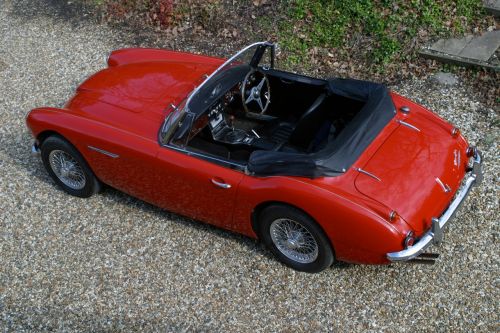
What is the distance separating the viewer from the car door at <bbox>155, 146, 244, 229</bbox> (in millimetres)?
5309

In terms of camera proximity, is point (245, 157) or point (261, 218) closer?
point (261, 218)

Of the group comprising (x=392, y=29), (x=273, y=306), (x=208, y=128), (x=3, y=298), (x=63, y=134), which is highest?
(x=392, y=29)

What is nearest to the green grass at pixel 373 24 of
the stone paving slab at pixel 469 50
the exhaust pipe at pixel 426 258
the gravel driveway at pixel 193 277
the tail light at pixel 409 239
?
the stone paving slab at pixel 469 50

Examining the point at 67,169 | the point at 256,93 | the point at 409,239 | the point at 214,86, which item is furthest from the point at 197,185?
the point at 409,239

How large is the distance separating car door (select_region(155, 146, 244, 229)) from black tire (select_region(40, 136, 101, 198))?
0.93 metres

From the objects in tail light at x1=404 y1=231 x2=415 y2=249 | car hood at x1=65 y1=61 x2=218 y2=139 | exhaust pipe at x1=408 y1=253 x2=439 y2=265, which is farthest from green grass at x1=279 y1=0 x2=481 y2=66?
tail light at x1=404 y1=231 x2=415 y2=249

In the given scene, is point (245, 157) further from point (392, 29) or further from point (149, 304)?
point (392, 29)

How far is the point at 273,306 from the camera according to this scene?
5.34 m

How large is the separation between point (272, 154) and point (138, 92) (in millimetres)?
1832

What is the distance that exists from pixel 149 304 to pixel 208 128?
5.68 ft

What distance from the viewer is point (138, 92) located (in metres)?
6.24

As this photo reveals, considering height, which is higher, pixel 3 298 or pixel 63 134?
pixel 63 134

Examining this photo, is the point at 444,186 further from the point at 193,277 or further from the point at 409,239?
the point at 193,277

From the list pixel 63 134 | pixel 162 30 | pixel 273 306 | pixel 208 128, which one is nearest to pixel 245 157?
pixel 208 128
